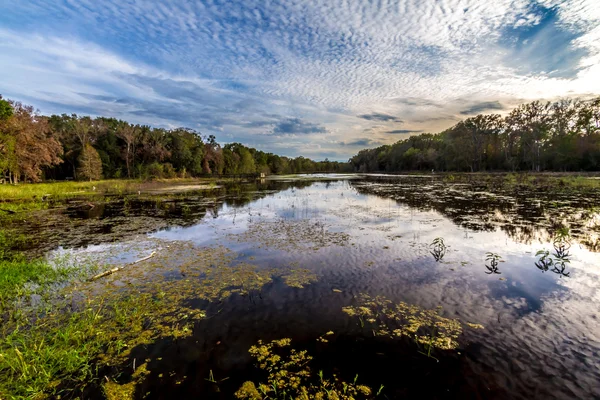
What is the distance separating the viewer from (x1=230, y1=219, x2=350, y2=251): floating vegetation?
11.3 metres

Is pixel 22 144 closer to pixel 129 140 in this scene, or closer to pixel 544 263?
pixel 129 140

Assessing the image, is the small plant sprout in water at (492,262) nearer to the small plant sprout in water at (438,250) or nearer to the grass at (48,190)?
the small plant sprout in water at (438,250)

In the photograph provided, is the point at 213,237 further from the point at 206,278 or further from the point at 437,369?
the point at 437,369

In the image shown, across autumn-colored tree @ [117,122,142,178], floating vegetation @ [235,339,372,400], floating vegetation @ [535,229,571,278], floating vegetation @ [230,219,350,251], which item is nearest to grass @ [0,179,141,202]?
autumn-colored tree @ [117,122,142,178]

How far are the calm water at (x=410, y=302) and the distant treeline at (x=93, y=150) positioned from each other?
87.8 feet

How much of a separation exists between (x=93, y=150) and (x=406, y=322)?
6454 centimetres

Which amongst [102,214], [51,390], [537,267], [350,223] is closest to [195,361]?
[51,390]

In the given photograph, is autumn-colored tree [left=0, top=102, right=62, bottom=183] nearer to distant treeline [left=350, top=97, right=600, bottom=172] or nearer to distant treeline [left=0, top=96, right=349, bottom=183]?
distant treeline [left=0, top=96, right=349, bottom=183]

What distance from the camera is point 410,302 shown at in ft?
20.9

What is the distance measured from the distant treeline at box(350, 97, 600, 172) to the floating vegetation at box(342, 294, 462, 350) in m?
75.0

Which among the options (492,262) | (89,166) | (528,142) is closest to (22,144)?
(89,166)

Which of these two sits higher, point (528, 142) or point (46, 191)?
point (528, 142)

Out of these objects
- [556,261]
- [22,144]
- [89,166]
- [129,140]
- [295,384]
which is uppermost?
[129,140]

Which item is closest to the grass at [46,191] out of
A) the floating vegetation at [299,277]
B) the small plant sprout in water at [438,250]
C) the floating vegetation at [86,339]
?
the floating vegetation at [86,339]
